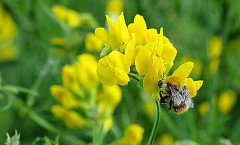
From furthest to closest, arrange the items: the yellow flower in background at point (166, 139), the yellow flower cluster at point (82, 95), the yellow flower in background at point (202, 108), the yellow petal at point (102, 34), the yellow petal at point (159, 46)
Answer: the yellow flower in background at point (202, 108)
the yellow flower in background at point (166, 139)
the yellow flower cluster at point (82, 95)
the yellow petal at point (102, 34)
the yellow petal at point (159, 46)

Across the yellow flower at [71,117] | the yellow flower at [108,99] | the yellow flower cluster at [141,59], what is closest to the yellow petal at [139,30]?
the yellow flower cluster at [141,59]

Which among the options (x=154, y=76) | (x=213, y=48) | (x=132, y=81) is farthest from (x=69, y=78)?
(x=213, y=48)

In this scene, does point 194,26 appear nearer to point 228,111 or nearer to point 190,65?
point 228,111

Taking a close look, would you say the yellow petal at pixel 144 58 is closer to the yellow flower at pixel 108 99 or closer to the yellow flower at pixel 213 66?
the yellow flower at pixel 108 99

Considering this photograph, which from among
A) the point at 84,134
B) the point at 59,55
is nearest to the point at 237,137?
the point at 84,134

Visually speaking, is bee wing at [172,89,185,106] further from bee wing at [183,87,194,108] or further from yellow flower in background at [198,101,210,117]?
yellow flower in background at [198,101,210,117]

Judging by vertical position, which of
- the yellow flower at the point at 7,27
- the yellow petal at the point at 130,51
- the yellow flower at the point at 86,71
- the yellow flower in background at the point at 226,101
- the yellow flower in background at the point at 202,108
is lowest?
the yellow petal at the point at 130,51

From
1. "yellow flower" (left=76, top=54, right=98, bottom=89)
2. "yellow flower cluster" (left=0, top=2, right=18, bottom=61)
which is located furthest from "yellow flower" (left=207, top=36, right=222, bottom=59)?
"yellow flower cluster" (left=0, top=2, right=18, bottom=61)
